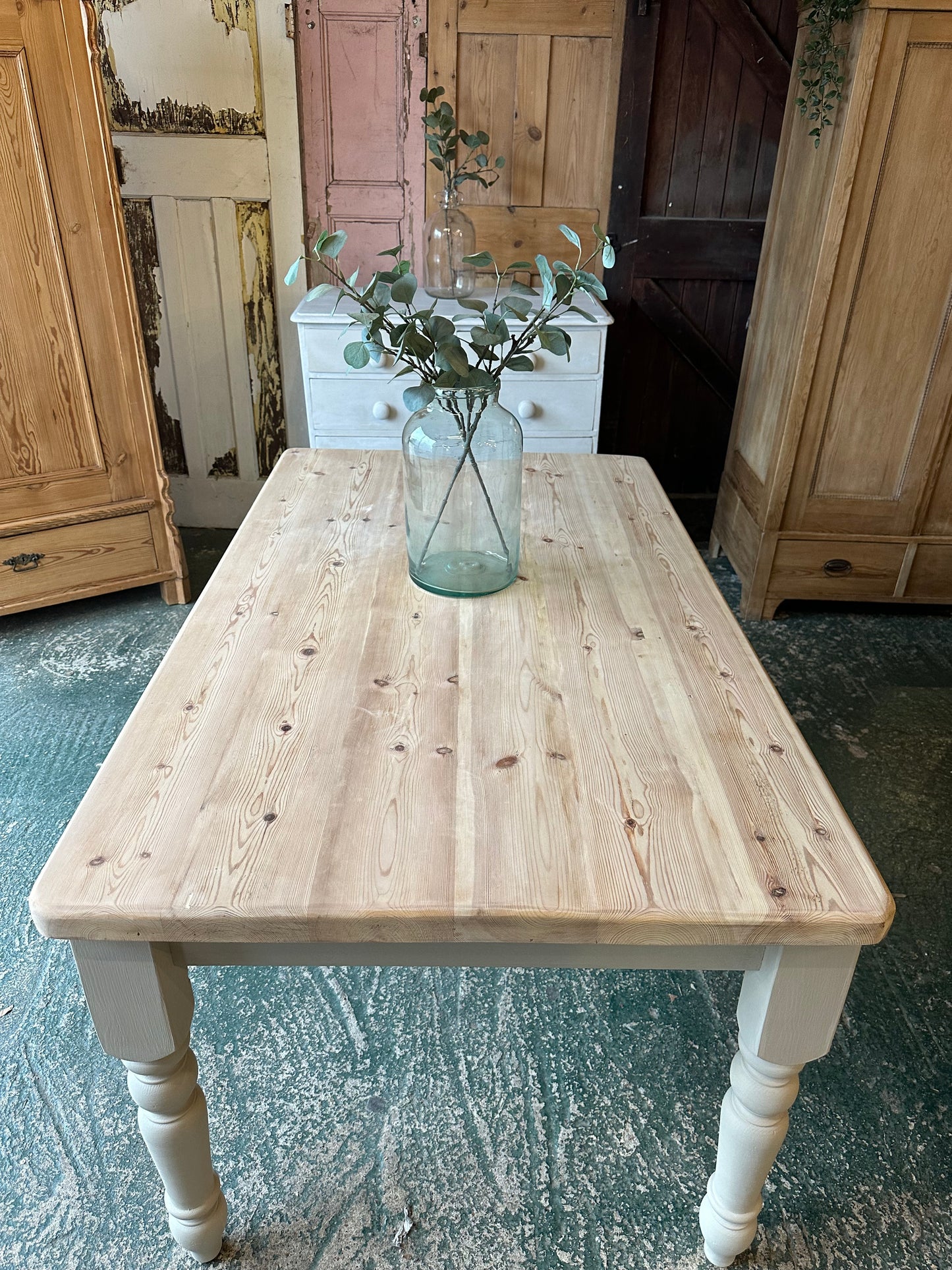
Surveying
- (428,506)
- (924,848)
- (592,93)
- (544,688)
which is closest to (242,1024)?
(544,688)

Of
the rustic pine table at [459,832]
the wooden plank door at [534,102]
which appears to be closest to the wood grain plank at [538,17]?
the wooden plank door at [534,102]

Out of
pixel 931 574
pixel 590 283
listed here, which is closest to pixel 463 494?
pixel 590 283

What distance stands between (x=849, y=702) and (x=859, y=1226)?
1.40 m

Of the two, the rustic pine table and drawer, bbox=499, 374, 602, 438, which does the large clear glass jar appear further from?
the rustic pine table

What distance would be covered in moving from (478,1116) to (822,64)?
250 cm

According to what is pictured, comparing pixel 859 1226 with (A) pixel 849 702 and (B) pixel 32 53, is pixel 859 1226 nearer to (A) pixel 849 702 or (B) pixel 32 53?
(A) pixel 849 702

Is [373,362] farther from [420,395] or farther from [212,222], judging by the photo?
[420,395]

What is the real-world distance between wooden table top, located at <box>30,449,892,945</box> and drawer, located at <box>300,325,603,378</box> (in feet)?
4.18

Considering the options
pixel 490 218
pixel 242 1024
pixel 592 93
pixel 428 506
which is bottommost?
pixel 242 1024

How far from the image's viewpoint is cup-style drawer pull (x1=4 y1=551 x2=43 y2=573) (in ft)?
8.25

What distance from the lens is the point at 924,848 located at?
1960 millimetres

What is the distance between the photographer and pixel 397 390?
A: 2697 mm

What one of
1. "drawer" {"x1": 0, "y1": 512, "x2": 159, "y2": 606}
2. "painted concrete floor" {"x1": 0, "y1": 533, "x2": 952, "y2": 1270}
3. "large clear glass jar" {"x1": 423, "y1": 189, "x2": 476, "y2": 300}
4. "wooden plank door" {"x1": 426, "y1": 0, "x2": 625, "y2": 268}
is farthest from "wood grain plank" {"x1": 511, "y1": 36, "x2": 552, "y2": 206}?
"painted concrete floor" {"x1": 0, "y1": 533, "x2": 952, "y2": 1270}

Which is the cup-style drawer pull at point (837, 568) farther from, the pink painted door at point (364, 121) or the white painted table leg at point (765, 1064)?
the white painted table leg at point (765, 1064)
